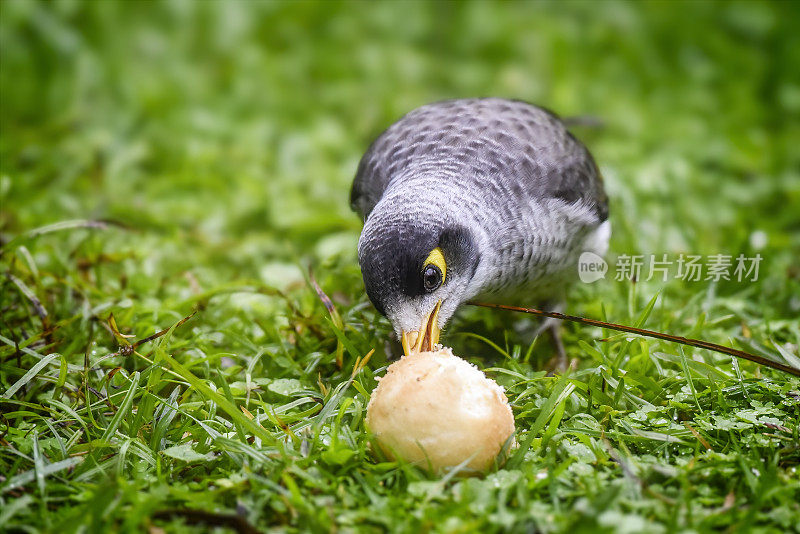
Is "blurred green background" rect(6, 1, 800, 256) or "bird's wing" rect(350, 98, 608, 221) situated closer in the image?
"bird's wing" rect(350, 98, 608, 221)

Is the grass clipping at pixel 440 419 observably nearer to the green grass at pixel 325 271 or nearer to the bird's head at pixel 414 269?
the green grass at pixel 325 271

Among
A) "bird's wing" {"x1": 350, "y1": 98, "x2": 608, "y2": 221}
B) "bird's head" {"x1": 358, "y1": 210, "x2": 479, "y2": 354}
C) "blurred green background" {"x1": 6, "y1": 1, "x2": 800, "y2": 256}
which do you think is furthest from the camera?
"blurred green background" {"x1": 6, "y1": 1, "x2": 800, "y2": 256}

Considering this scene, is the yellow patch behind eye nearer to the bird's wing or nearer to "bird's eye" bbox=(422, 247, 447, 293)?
"bird's eye" bbox=(422, 247, 447, 293)

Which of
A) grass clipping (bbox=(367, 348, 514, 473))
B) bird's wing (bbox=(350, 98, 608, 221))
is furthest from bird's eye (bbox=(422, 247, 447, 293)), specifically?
bird's wing (bbox=(350, 98, 608, 221))

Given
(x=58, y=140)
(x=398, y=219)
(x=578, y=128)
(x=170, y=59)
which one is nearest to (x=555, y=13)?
(x=578, y=128)

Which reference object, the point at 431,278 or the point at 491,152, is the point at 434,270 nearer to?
the point at 431,278

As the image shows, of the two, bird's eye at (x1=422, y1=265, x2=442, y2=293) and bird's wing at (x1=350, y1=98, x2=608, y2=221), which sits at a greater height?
bird's wing at (x1=350, y1=98, x2=608, y2=221)

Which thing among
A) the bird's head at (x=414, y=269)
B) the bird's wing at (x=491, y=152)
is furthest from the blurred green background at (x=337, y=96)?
the bird's head at (x=414, y=269)
